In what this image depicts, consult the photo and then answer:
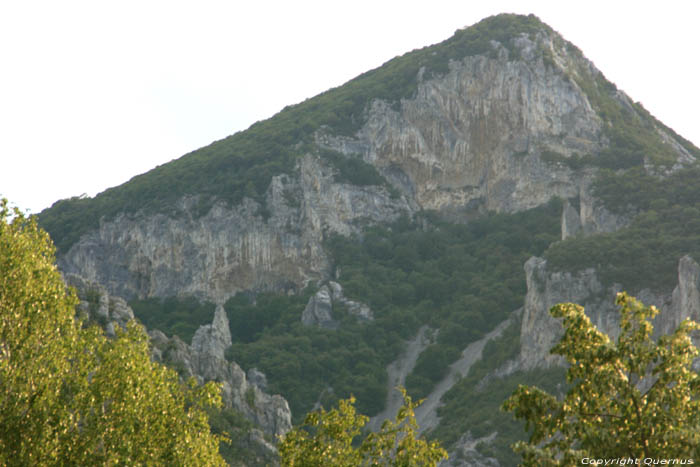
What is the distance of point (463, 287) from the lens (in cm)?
12762

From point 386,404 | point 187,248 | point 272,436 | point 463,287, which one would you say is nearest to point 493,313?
point 463,287

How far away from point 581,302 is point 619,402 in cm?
8150

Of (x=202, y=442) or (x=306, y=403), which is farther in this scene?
(x=306, y=403)

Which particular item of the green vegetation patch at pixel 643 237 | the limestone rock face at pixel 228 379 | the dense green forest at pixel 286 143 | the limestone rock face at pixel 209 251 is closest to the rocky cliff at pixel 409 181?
the limestone rock face at pixel 209 251

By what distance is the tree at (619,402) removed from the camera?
14.6 metres

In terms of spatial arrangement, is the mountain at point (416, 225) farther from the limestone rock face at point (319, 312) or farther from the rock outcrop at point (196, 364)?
the rock outcrop at point (196, 364)

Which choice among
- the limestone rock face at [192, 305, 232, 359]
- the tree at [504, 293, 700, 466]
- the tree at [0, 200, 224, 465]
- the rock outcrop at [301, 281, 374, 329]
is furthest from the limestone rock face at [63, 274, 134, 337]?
the rock outcrop at [301, 281, 374, 329]

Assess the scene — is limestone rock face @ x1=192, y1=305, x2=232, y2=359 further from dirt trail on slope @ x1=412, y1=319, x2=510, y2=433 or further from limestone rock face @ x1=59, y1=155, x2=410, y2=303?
dirt trail on slope @ x1=412, y1=319, x2=510, y2=433

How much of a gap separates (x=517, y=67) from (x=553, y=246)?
45905 mm

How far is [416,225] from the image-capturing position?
144 meters

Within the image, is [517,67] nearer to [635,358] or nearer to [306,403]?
[306,403]

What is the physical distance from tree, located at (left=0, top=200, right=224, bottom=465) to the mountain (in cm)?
7123

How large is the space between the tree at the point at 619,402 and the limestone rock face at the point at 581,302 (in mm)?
71463

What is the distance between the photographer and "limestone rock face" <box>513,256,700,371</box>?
85.6m
